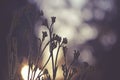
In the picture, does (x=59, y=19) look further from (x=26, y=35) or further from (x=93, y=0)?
(x=26, y=35)

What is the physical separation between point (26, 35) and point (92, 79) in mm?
7415

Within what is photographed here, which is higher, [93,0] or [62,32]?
[93,0]

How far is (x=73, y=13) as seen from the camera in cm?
1091

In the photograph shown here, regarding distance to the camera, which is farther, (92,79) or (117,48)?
(117,48)

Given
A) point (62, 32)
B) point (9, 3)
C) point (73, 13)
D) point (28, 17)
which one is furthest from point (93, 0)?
point (28, 17)

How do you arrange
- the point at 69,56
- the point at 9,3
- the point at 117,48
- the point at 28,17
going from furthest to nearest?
the point at 117,48, the point at 69,56, the point at 9,3, the point at 28,17

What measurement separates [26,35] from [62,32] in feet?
21.8

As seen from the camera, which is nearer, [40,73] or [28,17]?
[40,73]

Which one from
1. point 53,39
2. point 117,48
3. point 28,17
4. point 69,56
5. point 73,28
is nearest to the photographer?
point 53,39

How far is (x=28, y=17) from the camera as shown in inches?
145

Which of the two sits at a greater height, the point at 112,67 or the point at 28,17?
the point at 28,17

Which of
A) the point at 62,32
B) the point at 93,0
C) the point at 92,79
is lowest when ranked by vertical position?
the point at 92,79

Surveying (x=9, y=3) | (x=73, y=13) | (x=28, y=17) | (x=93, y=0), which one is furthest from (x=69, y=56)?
(x=28, y=17)

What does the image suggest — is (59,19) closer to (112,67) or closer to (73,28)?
(73,28)
